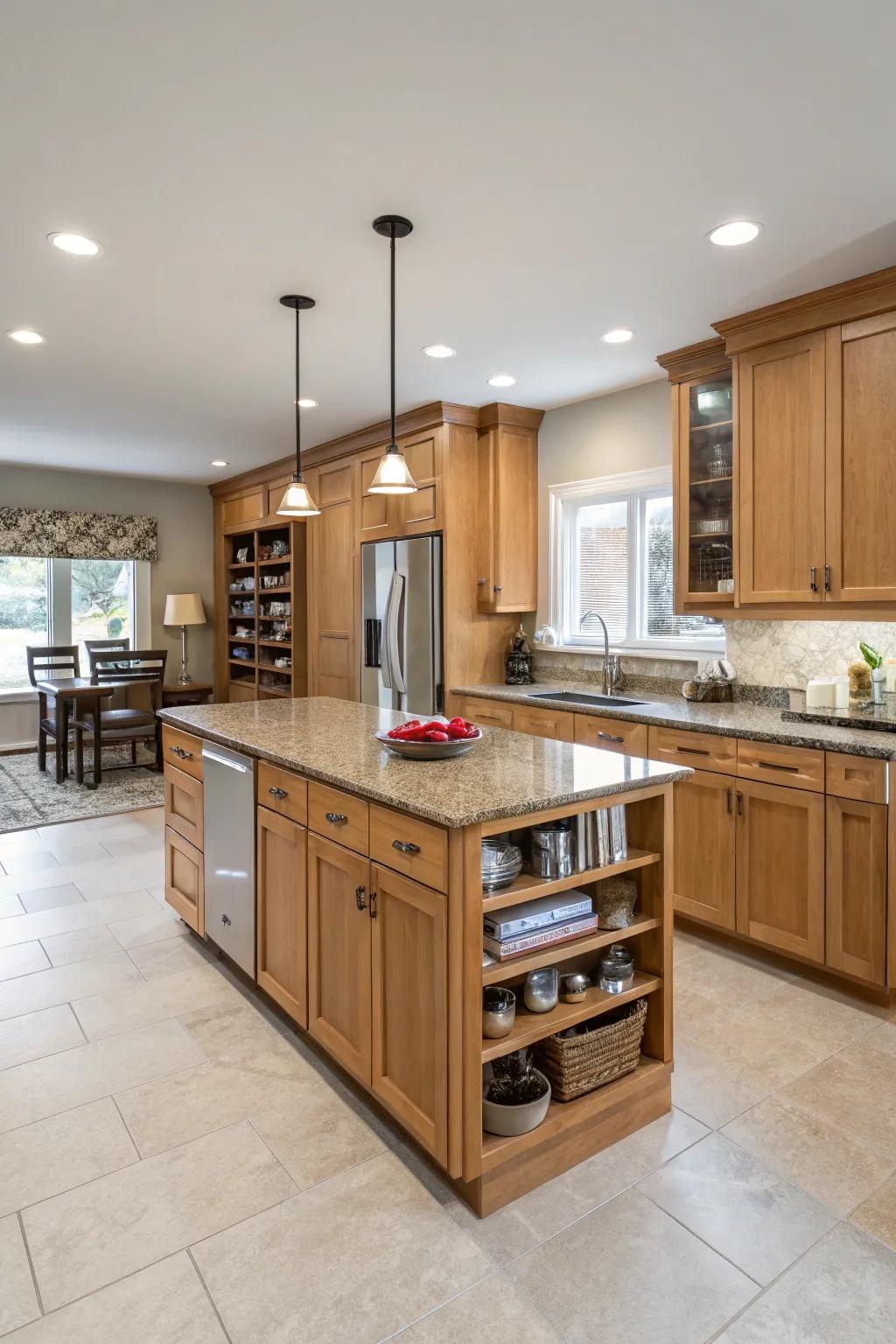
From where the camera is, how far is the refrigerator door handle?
193 inches

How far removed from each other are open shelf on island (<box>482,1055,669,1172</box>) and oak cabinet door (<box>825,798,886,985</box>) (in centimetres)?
98

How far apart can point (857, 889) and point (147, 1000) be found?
2.48m

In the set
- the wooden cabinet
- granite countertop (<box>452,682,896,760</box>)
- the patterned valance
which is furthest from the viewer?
the patterned valance

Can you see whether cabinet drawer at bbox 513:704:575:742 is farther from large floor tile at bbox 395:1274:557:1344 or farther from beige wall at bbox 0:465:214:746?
beige wall at bbox 0:465:214:746

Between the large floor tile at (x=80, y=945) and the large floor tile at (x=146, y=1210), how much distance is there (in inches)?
52.8

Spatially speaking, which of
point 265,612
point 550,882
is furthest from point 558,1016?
point 265,612

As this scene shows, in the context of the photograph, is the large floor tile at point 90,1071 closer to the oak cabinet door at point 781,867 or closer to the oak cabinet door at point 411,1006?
the oak cabinet door at point 411,1006

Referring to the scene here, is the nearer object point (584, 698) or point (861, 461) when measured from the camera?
point (861, 461)

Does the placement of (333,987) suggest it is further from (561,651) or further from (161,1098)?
(561,651)

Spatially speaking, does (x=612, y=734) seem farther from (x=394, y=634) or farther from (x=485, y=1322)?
(x=485, y=1322)

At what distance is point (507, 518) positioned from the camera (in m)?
4.65

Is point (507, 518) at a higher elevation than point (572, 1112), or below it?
higher

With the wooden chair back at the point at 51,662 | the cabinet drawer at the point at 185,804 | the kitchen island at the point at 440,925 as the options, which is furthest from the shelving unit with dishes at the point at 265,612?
the kitchen island at the point at 440,925

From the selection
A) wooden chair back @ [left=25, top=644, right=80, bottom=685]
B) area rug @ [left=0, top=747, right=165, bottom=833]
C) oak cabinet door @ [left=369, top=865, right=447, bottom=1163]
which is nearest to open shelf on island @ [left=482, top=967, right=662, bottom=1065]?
oak cabinet door @ [left=369, top=865, right=447, bottom=1163]
